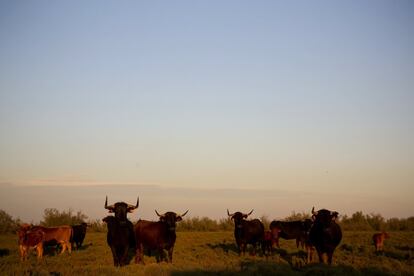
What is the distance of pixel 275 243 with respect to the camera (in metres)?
25.9

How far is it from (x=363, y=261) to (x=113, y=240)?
9262mm

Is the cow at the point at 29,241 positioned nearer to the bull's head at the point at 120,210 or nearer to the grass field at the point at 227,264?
the grass field at the point at 227,264

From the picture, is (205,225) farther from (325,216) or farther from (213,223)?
(325,216)

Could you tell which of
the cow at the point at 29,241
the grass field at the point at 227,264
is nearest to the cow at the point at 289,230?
the grass field at the point at 227,264

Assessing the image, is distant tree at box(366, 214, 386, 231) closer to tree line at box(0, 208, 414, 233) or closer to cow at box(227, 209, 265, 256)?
tree line at box(0, 208, 414, 233)

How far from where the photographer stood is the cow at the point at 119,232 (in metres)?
17.3

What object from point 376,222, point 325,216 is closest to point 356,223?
point 376,222

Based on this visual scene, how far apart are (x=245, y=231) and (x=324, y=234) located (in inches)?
227

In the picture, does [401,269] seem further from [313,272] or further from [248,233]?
[248,233]

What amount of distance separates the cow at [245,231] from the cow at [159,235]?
3.79m

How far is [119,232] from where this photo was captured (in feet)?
57.3

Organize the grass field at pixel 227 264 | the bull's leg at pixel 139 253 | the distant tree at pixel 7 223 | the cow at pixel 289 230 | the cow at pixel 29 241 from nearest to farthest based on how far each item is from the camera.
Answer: the grass field at pixel 227 264, the bull's leg at pixel 139 253, the cow at pixel 29 241, the cow at pixel 289 230, the distant tree at pixel 7 223

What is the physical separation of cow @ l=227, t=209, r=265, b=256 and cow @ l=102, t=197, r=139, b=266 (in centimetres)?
607

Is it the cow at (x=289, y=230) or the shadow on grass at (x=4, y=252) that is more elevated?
the cow at (x=289, y=230)
